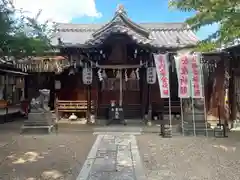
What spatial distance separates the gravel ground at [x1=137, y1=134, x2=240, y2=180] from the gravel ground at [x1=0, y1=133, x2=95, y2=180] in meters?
1.83

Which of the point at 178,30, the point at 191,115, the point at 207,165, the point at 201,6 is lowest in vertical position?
the point at 207,165

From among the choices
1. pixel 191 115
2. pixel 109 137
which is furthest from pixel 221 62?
pixel 109 137

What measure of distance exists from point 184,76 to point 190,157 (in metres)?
4.71

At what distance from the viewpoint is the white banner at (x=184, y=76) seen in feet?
42.9

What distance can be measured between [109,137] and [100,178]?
542 cm

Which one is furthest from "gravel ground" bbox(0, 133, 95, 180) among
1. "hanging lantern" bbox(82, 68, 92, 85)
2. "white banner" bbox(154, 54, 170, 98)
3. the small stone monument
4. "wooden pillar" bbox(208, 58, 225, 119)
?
"wooden pillar" bbox(208, 58, 225, 119)

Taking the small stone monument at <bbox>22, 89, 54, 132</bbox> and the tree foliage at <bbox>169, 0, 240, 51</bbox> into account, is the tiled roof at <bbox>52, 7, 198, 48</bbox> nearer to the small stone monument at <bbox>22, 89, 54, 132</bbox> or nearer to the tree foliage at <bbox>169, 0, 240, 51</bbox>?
the small stone monument at <bbox>22, 89, 54, 132</bbox>

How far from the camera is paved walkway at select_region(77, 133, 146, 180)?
282 inches

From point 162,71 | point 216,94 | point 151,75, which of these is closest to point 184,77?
point 162,71

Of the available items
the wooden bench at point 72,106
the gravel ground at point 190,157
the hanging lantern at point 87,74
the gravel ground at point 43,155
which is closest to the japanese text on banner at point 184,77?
the gravel ground at point 190,157

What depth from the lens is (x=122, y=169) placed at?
7.68 m

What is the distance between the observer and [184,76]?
517 inches

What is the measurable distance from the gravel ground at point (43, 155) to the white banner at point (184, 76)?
13.0ft

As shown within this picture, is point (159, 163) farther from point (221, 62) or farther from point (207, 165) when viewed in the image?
point (221, 62)
